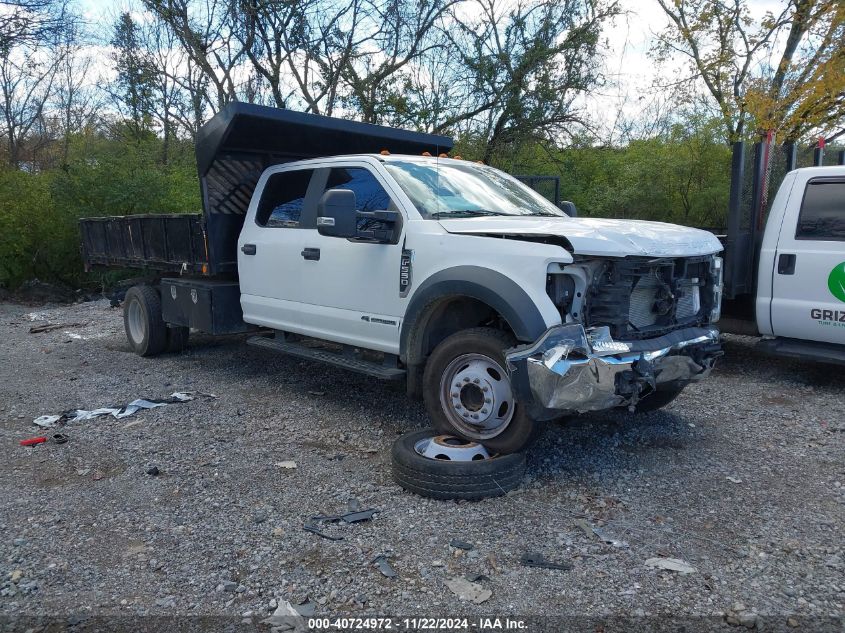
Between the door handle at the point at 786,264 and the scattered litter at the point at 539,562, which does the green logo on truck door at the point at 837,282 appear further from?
the scattered litter at the point at 539,562

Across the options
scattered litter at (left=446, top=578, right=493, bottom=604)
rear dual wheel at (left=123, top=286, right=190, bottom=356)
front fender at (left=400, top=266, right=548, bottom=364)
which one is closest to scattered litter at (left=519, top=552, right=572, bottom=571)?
scattered litter at (left=446, top=578, right=493, bottom=604)

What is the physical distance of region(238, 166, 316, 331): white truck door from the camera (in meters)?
6.17

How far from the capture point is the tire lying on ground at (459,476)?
408cm

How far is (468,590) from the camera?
317 cm

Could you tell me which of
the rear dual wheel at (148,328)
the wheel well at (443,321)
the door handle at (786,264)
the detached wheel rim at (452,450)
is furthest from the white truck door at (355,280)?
the door handle at (786,264)

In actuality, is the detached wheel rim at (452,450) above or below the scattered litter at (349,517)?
above

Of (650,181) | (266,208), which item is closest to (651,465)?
(266,208)

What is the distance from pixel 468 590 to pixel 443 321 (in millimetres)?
2190

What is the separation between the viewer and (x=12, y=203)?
1398cm

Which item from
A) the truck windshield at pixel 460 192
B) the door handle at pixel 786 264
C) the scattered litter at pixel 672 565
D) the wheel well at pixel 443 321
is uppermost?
the truck windshield at pixel 460 192

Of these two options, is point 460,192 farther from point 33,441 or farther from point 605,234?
point 33,441

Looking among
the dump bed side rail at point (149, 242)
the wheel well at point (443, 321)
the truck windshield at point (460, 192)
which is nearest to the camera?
the wheel well at point (443, 321)

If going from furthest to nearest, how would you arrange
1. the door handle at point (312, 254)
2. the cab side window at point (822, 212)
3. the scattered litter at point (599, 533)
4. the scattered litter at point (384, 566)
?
the cab side window at point (822, 212) < the door handle at point (312, 254) < the scattered litter at point (599, 533) < the scattered litter at point (384, 566)

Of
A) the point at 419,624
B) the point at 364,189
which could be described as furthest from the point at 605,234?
the point at 419,624
